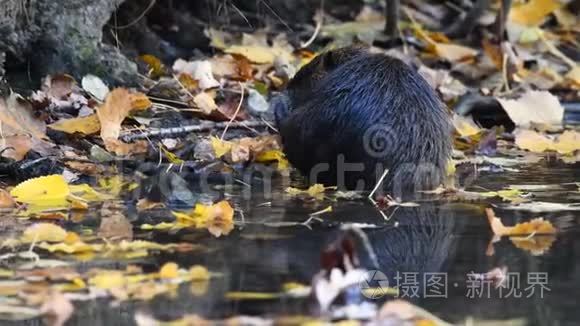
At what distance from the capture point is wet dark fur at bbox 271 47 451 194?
407 cm

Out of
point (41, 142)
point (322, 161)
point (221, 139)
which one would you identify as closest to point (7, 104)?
point (41, 142)

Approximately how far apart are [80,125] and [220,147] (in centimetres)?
58

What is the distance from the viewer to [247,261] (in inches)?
112

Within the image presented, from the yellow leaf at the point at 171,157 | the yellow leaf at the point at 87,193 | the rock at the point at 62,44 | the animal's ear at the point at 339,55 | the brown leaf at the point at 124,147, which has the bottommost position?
the yellow leaf at the point at 87,193

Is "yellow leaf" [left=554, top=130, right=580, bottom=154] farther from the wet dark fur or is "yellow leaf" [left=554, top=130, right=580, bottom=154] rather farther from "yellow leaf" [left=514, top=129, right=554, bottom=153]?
the wet dark fur

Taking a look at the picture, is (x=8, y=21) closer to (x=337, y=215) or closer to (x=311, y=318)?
(x=337, y=215)

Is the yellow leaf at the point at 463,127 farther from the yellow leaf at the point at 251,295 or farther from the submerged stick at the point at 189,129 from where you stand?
the yellow leaf at the point at 251,295

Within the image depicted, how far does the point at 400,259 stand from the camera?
294cm

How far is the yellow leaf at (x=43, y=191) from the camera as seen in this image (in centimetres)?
367

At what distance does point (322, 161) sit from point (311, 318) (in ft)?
6.32

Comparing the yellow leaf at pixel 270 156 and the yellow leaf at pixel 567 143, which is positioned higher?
the yellow leaf at pixel 567 143

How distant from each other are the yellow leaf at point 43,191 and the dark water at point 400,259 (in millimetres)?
578

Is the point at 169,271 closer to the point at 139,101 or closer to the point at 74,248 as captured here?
the point at 74,248

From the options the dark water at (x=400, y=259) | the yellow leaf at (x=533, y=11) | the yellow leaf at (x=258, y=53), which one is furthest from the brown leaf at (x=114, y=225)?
the yellow leaf at (x=533, y=11)
